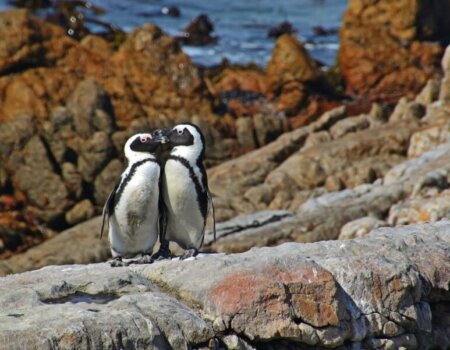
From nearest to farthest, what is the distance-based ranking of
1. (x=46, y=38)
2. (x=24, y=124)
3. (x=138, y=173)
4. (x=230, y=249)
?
1. (x=138, y=173)
2. (x=230, y=249)
3. (x=24, y=124)
4. (x=46, y=38)

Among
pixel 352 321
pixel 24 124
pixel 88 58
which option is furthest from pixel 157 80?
pixel 352 321

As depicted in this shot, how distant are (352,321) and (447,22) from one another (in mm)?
32398

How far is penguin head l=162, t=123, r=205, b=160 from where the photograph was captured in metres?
10.7

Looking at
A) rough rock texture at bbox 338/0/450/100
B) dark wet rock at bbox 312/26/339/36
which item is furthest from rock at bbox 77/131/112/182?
dark wet rock at bbox 312/26/339/36

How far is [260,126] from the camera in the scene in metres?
30.7

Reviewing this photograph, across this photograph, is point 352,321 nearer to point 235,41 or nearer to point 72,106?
point 72,106

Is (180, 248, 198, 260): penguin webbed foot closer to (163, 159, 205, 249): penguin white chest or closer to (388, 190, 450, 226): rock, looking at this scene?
(163, 159, 205, 249): penguin white chest

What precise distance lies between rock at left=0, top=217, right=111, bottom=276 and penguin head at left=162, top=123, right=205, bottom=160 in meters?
10.6

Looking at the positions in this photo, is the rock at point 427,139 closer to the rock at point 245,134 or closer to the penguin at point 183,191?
the rock at point 245,134

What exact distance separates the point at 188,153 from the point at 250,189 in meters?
13.6

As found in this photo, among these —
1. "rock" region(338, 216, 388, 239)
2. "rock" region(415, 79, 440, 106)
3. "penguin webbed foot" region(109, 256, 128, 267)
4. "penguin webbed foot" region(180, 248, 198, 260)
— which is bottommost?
"rock" region(415, 79, 440, 106)

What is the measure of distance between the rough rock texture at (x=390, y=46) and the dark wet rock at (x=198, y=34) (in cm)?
1351

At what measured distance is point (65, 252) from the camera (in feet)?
73.2

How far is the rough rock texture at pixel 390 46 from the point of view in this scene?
1421 inches
